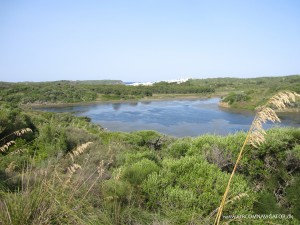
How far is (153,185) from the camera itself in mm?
5715

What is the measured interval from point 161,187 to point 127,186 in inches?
35.0

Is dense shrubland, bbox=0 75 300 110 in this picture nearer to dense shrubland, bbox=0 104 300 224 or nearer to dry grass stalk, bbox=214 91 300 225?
dense shrubland, bbox=0 104 300 224

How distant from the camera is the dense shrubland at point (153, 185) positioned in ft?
7.99

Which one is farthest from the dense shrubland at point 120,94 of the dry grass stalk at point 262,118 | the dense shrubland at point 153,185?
the dry grass stalk at point 262,118

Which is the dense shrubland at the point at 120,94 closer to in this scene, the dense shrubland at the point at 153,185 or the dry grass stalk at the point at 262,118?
the dense shrubland at the point at 153,185

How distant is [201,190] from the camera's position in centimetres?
557

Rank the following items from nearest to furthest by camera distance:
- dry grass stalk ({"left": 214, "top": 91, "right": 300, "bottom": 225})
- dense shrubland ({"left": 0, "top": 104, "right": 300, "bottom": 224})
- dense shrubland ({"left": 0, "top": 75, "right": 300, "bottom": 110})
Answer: dry grass stalk ({"left": 214, "top": 91, "right": 300, "bottom": 225}) < dense shrubland ({"left": 0, "top": 104, "right": 300, "bottom": 224}) < dense shrubland ({"left": 0, "top": 75, "right": 300, "bottom": 110})

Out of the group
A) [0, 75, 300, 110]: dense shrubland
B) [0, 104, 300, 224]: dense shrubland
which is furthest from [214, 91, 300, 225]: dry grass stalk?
[0, 75, 300, 110]: dense shrubland

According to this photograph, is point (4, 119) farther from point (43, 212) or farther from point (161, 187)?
point (43, 212)

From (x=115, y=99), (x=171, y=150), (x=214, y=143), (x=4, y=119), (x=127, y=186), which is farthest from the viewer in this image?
(x=115, y=99)

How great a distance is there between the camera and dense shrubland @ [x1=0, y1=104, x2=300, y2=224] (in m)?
2.44

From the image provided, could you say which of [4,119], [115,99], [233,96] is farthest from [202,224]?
[115,99]

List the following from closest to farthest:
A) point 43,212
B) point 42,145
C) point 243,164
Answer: point 43,212, point 243,164, point 42,145

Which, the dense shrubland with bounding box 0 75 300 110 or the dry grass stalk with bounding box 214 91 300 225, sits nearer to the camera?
the dry grass stalk with bounding box 214 91 300 225
